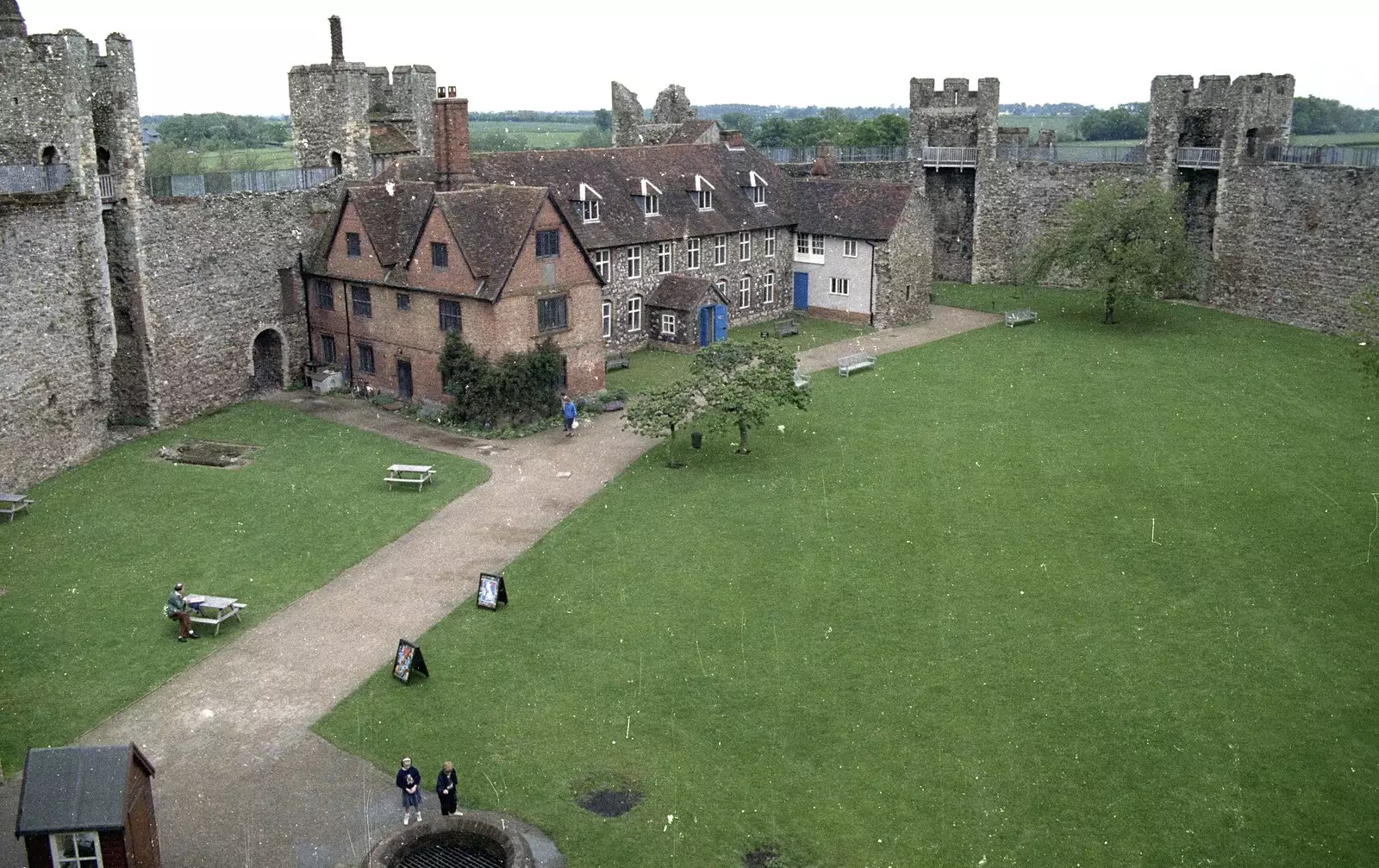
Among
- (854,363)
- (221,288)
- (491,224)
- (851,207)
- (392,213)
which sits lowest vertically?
(854,363)

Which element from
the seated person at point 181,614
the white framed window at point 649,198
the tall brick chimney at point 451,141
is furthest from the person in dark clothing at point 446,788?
the white framed window at point 649,198

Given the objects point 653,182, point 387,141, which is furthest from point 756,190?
point 387,141

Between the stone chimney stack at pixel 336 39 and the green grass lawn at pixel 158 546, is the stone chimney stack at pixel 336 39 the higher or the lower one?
the higher one

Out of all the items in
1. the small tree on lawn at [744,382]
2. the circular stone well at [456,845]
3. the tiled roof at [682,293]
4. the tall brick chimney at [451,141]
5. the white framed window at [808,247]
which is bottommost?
the circular stone well at [456,845]

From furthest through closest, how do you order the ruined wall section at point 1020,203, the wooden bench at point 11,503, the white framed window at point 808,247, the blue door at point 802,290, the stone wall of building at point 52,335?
the ruined wall section at point 1020,203 → the blue door at point 802,290 → the white framed window at point 808,247 → the stone wall of building at point 52,335 → the wooden bench at point 11,503

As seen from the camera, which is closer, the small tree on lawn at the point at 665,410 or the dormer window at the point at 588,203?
the small tree on lawn at the point at 665,410

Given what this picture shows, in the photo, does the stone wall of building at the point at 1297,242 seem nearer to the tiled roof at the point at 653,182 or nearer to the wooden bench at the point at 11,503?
the tiled roof at the point at 653,182

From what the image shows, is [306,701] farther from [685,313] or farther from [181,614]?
[685,313]
